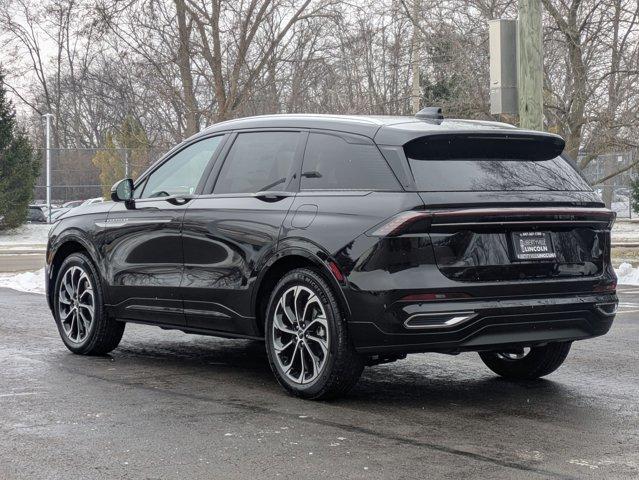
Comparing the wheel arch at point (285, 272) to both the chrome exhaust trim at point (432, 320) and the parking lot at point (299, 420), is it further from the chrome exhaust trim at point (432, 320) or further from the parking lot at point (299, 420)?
the parking lot at point (299, 420)

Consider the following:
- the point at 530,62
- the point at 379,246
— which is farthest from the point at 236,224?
the point at 530,62

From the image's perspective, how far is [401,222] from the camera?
19.9 ft

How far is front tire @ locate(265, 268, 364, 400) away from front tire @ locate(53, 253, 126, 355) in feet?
6.77

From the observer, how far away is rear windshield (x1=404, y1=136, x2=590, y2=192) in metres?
6.33

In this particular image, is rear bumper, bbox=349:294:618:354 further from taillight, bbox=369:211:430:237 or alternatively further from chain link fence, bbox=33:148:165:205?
chain link fence, bbox=33:148:165:205

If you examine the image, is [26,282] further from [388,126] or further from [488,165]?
[488,165]

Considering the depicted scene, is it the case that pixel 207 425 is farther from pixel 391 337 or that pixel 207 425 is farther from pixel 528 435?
pixel 528 435

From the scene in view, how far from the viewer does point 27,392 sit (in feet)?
22.6

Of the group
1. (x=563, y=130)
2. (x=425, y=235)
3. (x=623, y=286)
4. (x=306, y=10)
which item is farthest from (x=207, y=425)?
(x=306, y=10)

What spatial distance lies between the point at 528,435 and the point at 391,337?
3.04 feet

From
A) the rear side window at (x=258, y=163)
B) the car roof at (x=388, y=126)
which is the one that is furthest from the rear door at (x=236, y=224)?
Answer: the car roof at (x=388, y=126)

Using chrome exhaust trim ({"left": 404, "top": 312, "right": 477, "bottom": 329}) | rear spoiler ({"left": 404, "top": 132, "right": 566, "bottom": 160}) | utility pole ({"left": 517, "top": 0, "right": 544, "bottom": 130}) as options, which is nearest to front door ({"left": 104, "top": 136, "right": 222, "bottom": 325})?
rear spoiler ({"left": 404, "top": 132, "right": 566, "bottom": 160})

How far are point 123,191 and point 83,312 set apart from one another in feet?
3.41

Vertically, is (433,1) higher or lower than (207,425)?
higher
